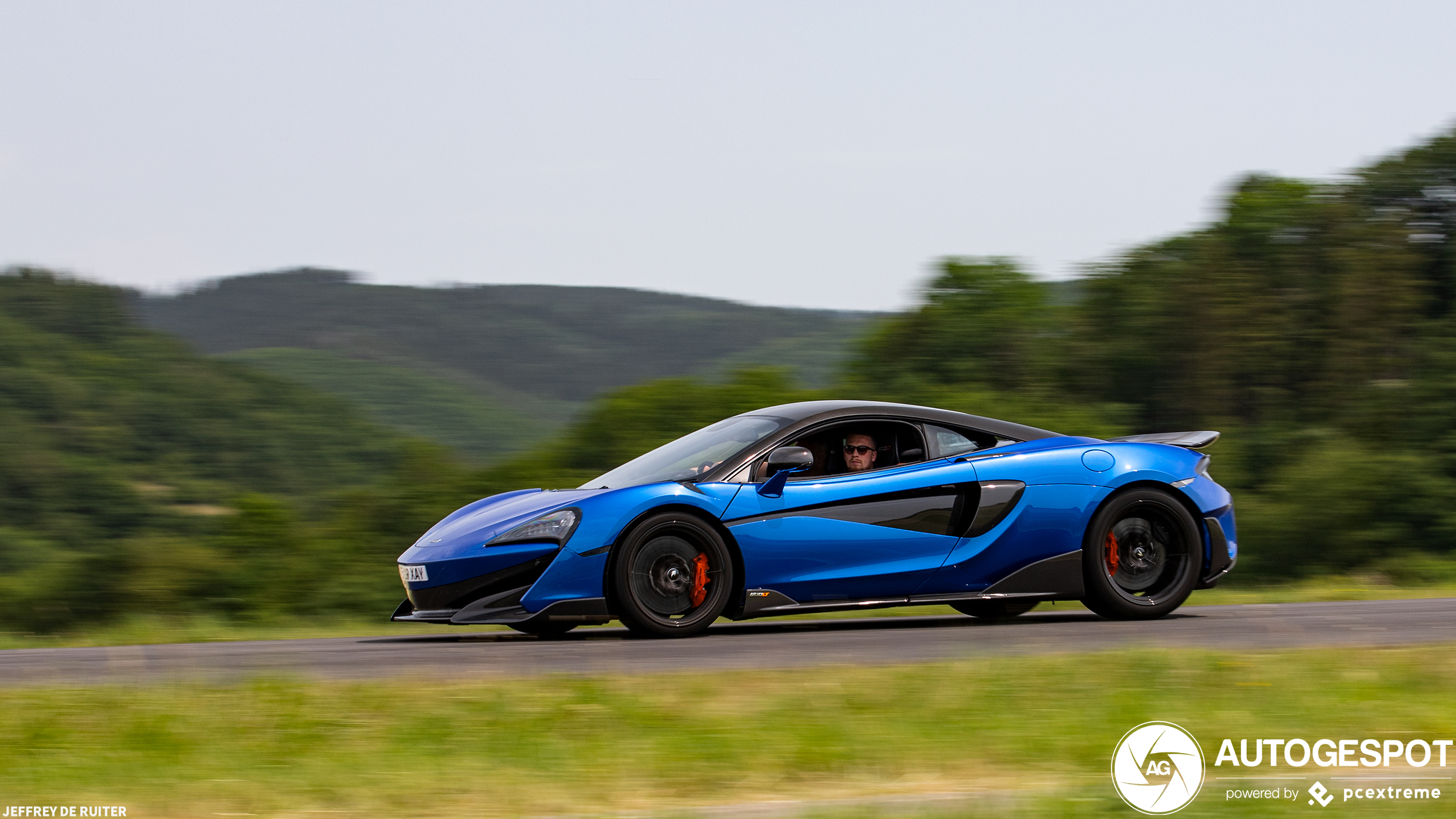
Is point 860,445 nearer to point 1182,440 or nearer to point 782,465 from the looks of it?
point 782,465

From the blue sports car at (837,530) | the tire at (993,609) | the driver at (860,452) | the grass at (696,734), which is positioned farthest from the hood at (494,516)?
the tire at (993,609)

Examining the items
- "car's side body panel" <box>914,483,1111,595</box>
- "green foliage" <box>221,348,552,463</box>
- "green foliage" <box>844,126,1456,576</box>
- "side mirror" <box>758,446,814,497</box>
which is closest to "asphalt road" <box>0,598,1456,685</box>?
"car's side body panel" <box>914,483,1111,595</box>

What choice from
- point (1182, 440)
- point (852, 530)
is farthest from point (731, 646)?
point (1182, 440)

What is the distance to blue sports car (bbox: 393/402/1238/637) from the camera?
6.96m

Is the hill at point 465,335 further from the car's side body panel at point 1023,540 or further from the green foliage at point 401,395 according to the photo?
the car's side body panel at point 1023,540

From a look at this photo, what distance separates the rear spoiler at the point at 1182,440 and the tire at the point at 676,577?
8.49 feet

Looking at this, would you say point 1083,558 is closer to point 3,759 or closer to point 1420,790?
point 1420,790

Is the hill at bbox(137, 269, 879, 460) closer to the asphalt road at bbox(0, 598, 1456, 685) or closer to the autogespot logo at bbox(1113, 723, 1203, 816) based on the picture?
the asphalt road at bbox(0, 598, 1456, 685)

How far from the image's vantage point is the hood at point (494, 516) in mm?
7051

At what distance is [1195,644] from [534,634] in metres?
3.54

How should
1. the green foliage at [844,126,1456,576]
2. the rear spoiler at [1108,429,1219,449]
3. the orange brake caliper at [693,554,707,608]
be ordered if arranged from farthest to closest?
the green foliage at [844,126,1456,576], the rear spoiler at [1108,429,1219,449], the orange brake caliper at [693,554,707,608]

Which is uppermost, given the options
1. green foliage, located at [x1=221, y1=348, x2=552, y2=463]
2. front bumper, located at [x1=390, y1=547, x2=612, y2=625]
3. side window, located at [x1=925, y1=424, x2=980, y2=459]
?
green foliage, located at [x1=221, y1=348, x2=552, y2=463]

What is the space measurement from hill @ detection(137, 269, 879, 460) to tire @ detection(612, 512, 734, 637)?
113 feet

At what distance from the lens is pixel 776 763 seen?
4172mm
